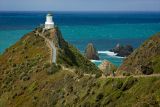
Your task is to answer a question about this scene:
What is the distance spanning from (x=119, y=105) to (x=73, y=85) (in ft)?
38.7

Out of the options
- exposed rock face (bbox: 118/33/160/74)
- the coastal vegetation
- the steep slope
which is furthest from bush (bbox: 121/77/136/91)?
Answer: exposed rock face (bbox: 118/33/160/74)

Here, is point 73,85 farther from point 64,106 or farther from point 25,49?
point 25,49

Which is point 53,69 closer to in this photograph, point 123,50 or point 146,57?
point 146,57

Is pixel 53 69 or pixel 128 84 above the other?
pixel 128 84

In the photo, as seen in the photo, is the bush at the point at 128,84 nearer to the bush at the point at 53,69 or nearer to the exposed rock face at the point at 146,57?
the bush at the point at 53,69

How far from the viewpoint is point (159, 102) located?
1505 inches

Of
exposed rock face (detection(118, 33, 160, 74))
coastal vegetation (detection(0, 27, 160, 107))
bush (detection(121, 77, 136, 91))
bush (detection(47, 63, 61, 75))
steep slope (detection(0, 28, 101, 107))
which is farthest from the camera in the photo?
exposed rock face (detection(118, 33, 160, 74))

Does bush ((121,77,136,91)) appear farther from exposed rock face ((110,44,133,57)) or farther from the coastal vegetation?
exposed rock face ((110,44,133,57))

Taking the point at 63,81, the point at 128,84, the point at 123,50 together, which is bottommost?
the point at 123,50

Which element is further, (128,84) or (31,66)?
(31,66)

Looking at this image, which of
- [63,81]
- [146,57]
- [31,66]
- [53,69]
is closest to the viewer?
[63,81]

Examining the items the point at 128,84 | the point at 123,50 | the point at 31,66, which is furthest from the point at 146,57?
the point at 123,50

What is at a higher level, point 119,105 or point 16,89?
point 119,105

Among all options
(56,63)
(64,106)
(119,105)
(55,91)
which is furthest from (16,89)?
(119,105)
